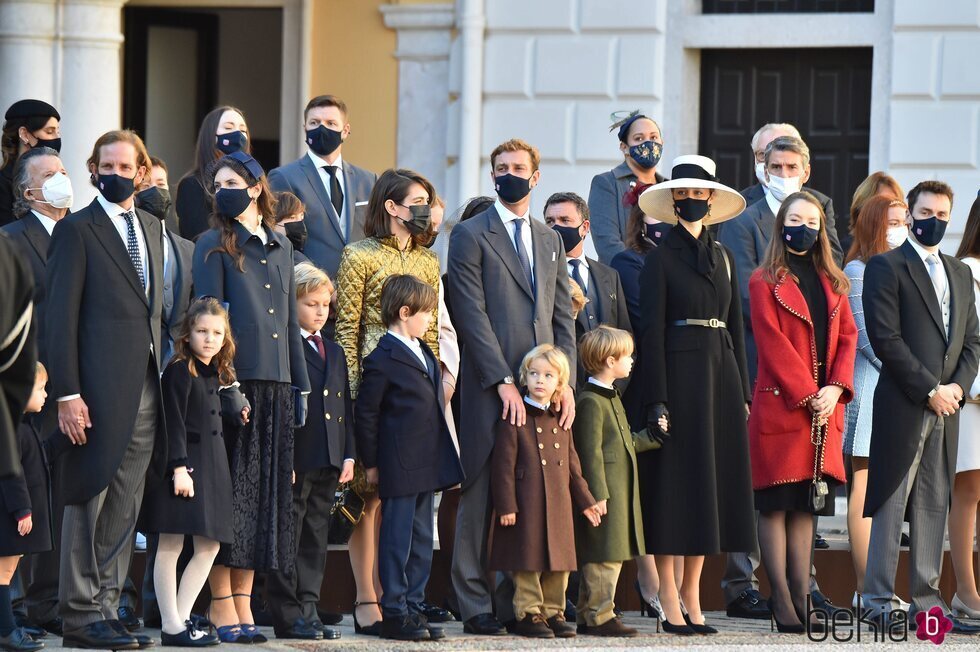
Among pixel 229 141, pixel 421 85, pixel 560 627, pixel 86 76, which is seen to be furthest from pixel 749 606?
pixel 86 76

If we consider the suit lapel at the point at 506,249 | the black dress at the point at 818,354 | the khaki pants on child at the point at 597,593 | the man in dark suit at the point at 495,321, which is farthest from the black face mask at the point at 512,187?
the khaki pants on child at the point at 597,593

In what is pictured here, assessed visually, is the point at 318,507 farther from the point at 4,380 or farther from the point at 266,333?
the point at 4,380

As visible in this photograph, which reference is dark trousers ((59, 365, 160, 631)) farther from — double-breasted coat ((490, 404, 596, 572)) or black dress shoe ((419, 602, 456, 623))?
black dress shoe ((419, 602, 456, 623))

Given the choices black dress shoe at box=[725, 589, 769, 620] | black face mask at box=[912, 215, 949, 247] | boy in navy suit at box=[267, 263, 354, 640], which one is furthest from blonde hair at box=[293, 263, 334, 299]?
black face mask at box=[912, 215, 949, 247]

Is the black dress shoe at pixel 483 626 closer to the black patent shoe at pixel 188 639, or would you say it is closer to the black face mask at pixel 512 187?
the black patent shoe at pixel 188 639

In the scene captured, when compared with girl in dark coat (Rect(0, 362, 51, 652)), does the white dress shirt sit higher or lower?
higher

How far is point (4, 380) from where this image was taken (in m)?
6.31

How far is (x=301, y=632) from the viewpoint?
825 centimetres

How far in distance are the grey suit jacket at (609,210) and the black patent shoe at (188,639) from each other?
122 inches

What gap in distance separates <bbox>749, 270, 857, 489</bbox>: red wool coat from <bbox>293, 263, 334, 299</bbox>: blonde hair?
1.93 metres

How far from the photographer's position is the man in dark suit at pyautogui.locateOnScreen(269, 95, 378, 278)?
9.40m

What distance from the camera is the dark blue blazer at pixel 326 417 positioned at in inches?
329

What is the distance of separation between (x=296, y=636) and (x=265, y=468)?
0.70 meters

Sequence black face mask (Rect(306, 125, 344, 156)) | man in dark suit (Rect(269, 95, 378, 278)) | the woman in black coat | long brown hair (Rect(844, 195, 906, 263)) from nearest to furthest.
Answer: the woman in black coat < man in dark suit (Rect(269, 95, 378, 278)) < black face mask (Rect(306, 125, 344, 156)) < long brown hair (Rect(844, 195, 906, 263))
